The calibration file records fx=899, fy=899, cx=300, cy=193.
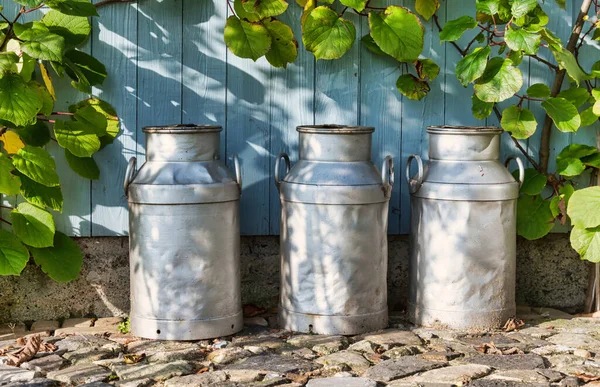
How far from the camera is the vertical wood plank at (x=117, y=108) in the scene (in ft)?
13.8

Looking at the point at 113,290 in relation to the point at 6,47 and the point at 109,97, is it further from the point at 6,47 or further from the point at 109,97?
the point at 6,47

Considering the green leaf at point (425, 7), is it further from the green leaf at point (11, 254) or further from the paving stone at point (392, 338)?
the green leaf at point (11, 254)

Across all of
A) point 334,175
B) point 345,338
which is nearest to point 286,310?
point 345,338

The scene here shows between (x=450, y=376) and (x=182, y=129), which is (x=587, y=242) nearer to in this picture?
(x=450, y=376)


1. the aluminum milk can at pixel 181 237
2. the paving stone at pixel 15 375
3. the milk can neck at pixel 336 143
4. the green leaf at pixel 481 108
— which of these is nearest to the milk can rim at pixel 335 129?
the milk can neck at pixel 336 143

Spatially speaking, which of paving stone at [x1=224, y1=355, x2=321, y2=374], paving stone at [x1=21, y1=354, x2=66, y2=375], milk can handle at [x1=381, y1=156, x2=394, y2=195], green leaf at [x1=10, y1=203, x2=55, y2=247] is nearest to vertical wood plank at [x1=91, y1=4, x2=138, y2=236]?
green leaf at [x1=10, y1=203, x2=55, y2=247]

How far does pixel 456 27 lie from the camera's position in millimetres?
4156

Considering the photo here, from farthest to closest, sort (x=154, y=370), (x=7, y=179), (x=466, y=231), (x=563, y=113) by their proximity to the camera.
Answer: (x=563, y=113)
(x=466, y=231)
(x=7, y=179)
(x=154, y=370)

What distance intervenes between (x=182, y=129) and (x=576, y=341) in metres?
1.94

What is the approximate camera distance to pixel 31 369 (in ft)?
11.3

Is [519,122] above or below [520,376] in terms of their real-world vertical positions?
above

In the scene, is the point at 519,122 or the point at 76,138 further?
the point at 519,122

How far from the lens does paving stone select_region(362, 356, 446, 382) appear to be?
3400 millimetres

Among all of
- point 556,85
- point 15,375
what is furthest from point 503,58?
point 15,375
